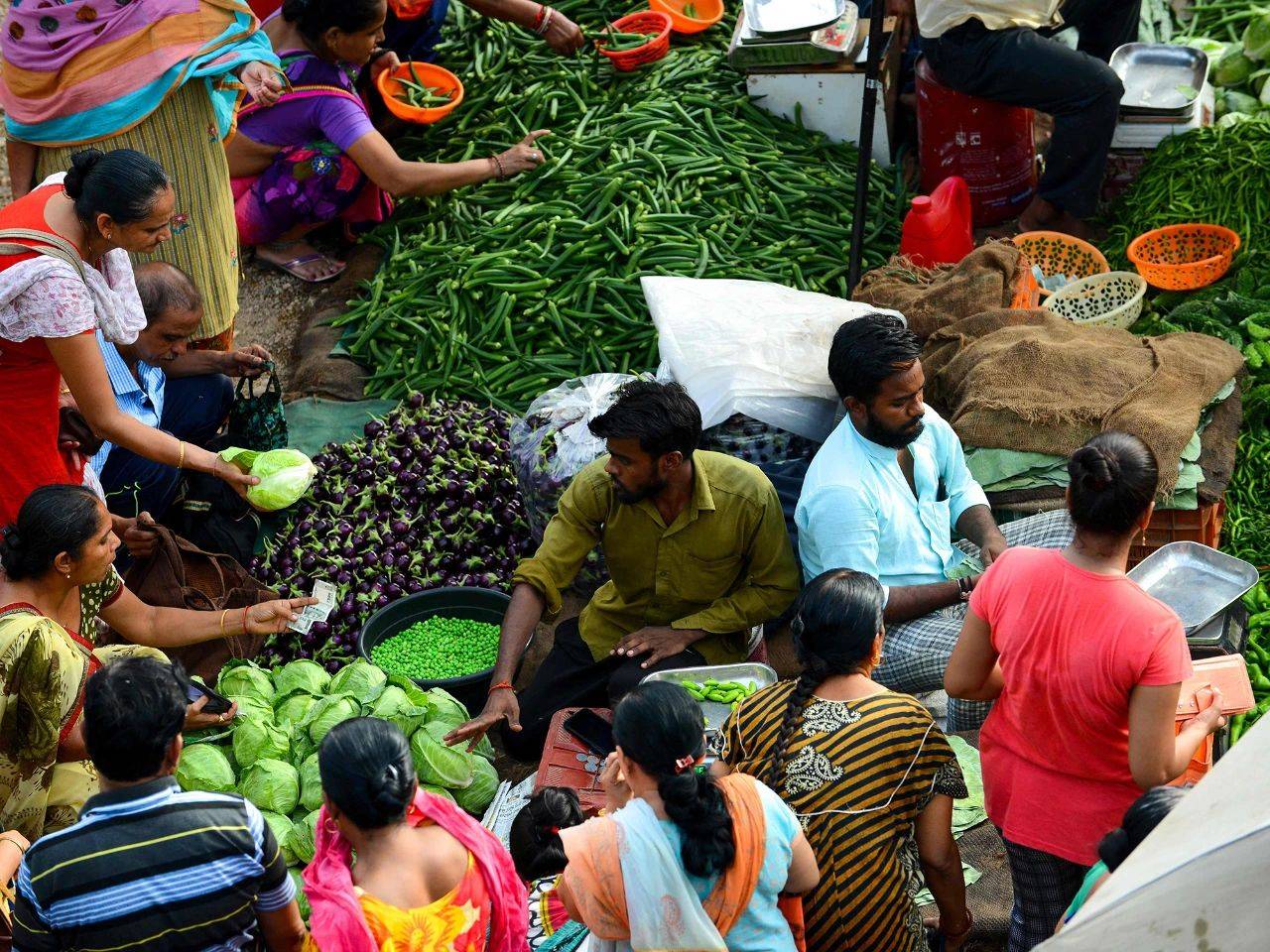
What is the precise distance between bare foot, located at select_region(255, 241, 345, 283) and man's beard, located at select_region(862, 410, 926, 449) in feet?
10.5

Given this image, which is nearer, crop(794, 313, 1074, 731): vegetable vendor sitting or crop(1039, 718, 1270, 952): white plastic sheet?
crop(1039, 718, 1270, 952): white plastic sheet

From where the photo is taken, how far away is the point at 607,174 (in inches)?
226

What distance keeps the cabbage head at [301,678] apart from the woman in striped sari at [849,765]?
158 centimetres

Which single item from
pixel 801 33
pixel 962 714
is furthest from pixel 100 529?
pixel 801 33

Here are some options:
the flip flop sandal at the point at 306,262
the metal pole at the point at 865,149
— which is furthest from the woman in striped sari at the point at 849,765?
the flip flop sandal at the point at 306,262

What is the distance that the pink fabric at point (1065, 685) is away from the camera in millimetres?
2506

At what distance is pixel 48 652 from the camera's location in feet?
9.99

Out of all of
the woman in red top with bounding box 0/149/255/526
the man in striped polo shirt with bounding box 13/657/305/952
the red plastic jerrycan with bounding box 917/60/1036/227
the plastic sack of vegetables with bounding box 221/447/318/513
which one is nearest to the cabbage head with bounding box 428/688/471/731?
the plastic sack of vegetables with bounding box 221/447/318/513

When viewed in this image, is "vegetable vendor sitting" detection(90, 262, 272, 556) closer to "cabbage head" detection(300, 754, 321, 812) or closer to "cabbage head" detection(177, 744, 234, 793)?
"cabbage head" detection(177, 744, 234, 793)

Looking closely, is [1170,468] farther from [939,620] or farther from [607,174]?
[607,174]

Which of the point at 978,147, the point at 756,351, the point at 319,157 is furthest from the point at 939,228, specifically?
the point at 319,157

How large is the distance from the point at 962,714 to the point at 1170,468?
109 centimetres

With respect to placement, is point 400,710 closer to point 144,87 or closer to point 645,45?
point 144,87

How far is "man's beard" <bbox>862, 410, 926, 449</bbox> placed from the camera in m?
3.61
